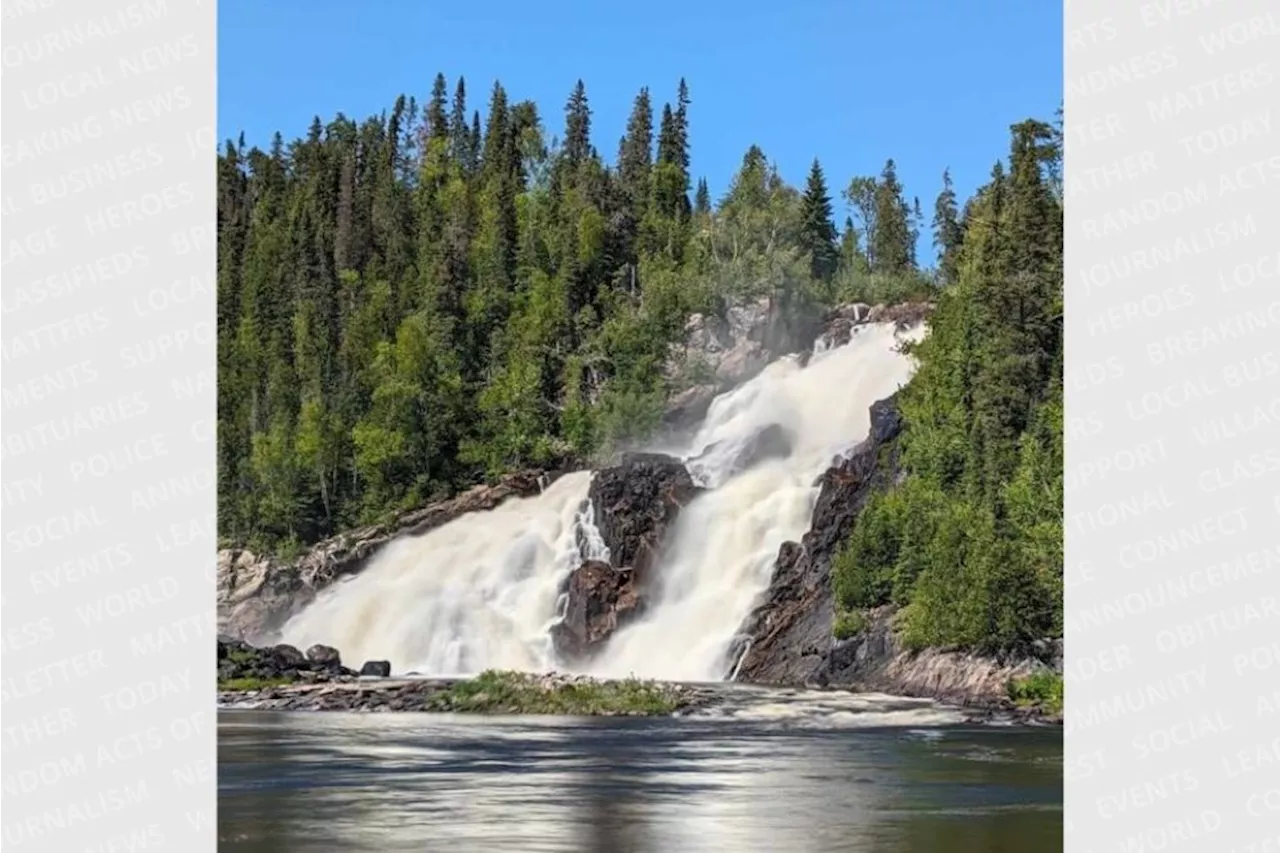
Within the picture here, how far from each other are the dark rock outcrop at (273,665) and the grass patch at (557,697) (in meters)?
3.95

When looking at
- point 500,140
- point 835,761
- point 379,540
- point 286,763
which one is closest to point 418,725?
point 286,763

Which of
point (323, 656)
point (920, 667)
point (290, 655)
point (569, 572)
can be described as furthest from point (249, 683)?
point (920, 667)

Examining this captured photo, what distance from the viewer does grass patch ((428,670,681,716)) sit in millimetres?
26703

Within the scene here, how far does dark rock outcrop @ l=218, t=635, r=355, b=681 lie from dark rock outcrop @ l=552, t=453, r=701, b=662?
4.64 metres

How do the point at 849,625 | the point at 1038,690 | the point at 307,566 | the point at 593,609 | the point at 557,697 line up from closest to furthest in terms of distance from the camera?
1. the point at 1038,690
2. the point at 557,697
3. the point at 849,625
4. the point at 593,609
5. the point at 307,566

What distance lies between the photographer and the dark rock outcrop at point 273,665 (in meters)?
31.3

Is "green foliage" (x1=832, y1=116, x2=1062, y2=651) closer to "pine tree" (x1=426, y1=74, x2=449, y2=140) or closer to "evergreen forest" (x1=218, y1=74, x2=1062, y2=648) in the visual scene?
"evergreen forest" (x1=218, y1=74, x2=1062, y2=648)

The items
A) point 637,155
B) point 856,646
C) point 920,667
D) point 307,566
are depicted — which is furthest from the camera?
point 637,155

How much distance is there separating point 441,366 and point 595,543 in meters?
16.4

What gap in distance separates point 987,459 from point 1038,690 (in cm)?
783

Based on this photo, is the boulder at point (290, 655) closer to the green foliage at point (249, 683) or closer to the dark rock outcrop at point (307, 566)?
the green foliage at point (249, 683)

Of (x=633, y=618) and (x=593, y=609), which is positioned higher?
(x=593, y=609)

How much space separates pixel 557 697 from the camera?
27859 mm

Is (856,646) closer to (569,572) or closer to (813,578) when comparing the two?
(813,578)
